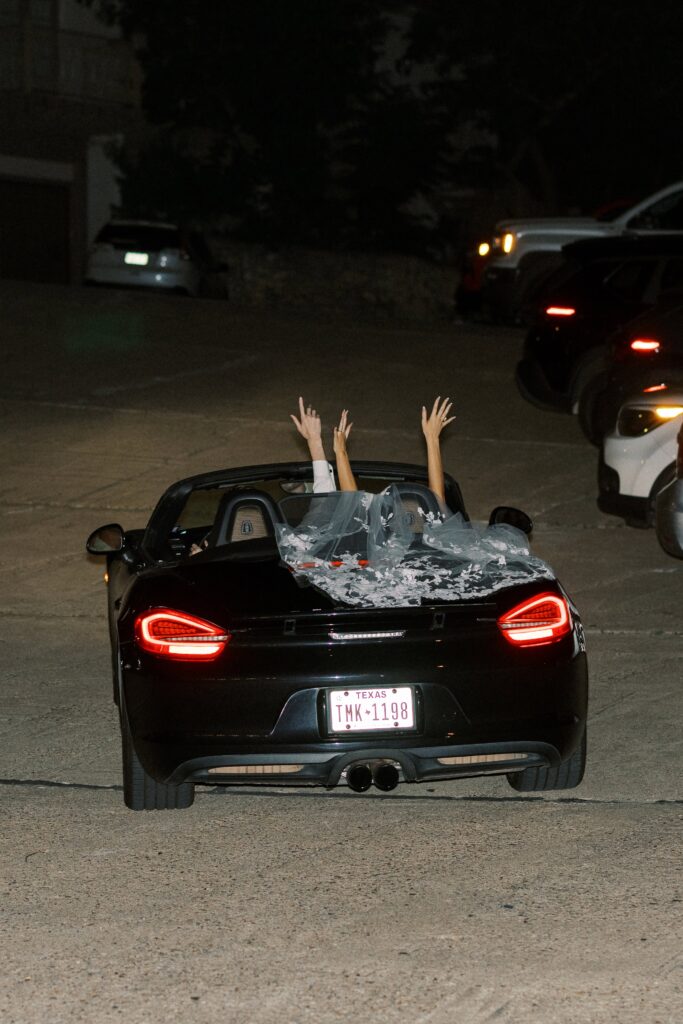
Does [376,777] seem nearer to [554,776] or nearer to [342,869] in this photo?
[342,869]

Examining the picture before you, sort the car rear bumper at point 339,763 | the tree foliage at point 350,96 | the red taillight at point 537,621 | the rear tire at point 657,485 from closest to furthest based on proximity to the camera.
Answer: the car rear bumper at point 339,763 → the red taillight at point 537,621 → the rear tire at point 657,485 → the tree foliage at point 350,96

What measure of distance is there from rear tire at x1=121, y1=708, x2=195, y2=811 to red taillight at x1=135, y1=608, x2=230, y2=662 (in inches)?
15.3

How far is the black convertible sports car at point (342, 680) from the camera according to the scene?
5.71m

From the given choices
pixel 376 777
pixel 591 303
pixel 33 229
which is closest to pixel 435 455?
pixel 376 777

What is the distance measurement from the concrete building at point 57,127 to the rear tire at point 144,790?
90.0ft

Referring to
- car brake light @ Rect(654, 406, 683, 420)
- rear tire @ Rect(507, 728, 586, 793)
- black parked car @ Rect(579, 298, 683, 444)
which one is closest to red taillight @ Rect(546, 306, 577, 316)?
black parked car @ Rect(579, 298, 683, 444)

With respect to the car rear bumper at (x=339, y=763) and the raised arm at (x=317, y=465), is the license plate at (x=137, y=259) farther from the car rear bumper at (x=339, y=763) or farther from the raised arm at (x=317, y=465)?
the car rear bumper at (x=339, y=763)

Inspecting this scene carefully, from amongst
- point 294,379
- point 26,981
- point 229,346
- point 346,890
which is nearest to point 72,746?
point 346,890

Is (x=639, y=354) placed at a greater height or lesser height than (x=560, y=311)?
greater

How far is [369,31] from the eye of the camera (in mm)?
33094

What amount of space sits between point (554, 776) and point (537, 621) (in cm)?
77

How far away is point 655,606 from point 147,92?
25.7 metres

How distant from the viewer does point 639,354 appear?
41.8 ft

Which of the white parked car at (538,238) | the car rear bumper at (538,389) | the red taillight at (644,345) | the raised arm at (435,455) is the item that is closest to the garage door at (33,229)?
the white parked car at (538,238)
